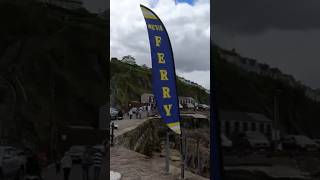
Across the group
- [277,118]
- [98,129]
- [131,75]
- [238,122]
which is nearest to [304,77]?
[277,118]

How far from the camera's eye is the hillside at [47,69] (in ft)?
18.9

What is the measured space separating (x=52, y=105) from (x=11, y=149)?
2.60ft

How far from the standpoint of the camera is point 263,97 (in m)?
5.56

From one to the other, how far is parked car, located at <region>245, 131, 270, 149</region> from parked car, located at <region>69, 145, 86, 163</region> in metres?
2.34

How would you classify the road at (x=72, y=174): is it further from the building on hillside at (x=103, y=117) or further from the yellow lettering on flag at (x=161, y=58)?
the yellow lettering on flag at (x=161, y=58)

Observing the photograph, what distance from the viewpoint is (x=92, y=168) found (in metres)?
6.16

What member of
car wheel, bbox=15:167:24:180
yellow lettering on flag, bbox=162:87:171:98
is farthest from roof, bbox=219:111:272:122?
yellow lettering on flag, bbox=162:87:171:98

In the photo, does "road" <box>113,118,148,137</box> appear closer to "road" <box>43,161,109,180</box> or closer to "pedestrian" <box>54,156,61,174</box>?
"road" <box>43,161,109,180</box>

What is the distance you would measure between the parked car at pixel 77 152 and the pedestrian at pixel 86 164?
0.05 metres

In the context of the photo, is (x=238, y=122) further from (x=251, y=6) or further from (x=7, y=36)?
(x=7, y=36)

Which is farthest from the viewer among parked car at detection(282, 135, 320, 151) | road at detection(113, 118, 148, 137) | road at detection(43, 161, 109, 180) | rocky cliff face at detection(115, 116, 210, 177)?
road at detection(113, 118, 148, 137)

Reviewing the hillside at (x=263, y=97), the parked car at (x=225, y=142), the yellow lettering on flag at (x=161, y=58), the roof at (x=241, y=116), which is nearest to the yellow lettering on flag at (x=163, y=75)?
the yellow lettering on flag at (x=161, y=58)

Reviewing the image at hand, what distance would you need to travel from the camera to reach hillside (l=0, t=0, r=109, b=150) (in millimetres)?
5766

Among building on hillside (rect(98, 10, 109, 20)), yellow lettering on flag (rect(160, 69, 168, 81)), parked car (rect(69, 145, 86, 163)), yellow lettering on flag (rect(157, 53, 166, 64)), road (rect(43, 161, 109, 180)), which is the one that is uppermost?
building on hillside (rect(98, 10, 109, 20))
